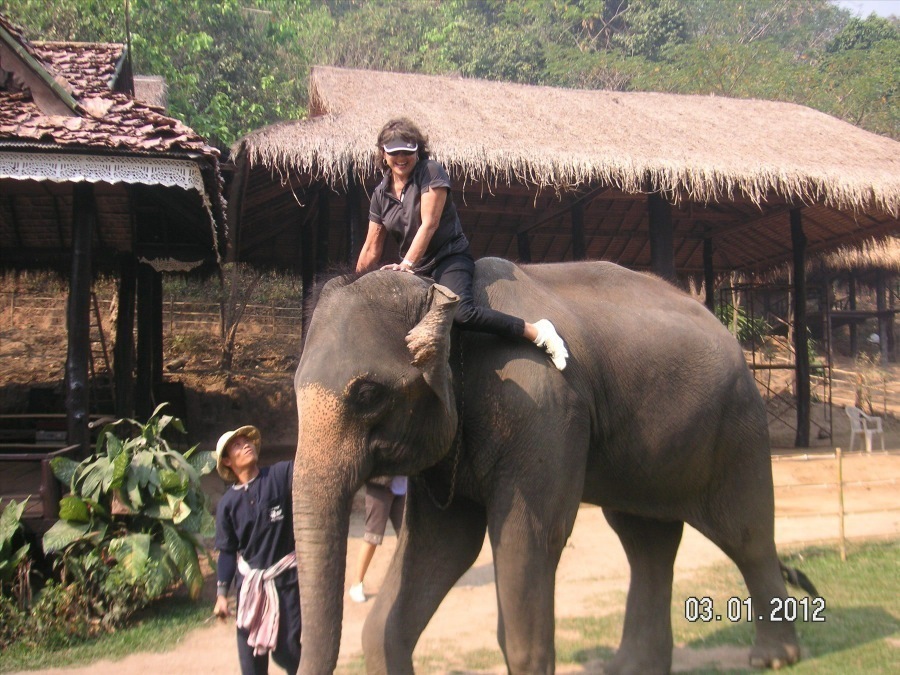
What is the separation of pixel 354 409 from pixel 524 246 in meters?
10.3

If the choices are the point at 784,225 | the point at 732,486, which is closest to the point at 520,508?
the point at 732,486

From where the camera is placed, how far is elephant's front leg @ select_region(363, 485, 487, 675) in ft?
11.9

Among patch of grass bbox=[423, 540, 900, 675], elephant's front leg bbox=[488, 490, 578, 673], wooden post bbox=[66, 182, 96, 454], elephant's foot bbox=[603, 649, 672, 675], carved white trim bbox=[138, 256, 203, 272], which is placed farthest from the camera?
carved white trim bbox=[138, 256, 203, 272]

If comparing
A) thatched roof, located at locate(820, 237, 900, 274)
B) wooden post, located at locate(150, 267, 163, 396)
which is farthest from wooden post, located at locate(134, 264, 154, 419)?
thatched roof, located at locate(820, 237, 900, 274)

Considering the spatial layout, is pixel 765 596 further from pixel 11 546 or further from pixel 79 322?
pixel 79 322

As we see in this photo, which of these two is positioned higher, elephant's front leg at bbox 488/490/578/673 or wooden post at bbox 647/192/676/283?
wooden post at bbox 647/192/676/283

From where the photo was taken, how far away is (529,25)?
33.6 m

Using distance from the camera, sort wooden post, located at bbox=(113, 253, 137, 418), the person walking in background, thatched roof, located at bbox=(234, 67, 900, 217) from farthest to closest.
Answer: wooden post, located at bbox=(113, 253, 137, 418), thatched roof, located at bbox=(234, 67, 900, 217), the person walking in background

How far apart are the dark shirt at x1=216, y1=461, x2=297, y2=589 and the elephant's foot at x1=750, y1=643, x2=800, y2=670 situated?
257 cm

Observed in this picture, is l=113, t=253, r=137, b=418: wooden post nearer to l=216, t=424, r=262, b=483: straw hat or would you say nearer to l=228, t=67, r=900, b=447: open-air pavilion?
l=228, t=67, r=900, b=447: open-air pavilion

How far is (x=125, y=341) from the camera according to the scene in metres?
9.99

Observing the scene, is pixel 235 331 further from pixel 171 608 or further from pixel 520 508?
pixel 520 508

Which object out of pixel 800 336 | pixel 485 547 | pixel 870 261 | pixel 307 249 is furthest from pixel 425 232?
pixel 870 261

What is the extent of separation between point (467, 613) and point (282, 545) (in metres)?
2.44
